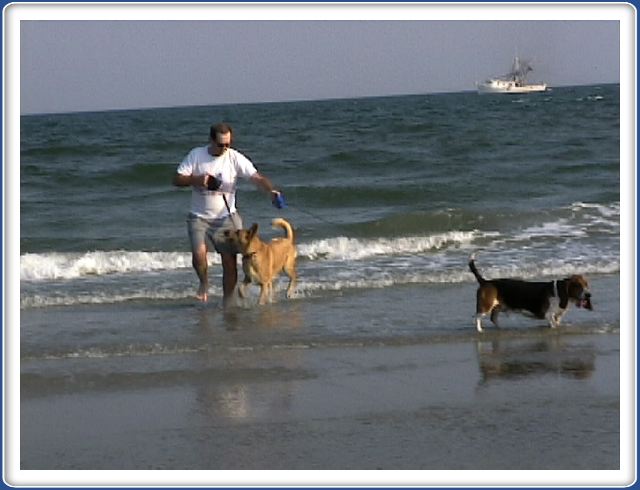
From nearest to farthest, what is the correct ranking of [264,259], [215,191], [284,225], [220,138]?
[220,138] → [215,191] → [264,259] → [284,225]

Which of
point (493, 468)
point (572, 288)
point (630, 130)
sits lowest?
point (493, 468)

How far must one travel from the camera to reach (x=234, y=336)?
27.2ft

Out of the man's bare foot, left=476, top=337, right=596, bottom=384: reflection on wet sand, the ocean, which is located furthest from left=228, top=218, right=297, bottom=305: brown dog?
left=476, top=337, right=596, bottom=384: reflection on wet sand

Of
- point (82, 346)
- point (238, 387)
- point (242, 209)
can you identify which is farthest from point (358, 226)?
point (238, 387)

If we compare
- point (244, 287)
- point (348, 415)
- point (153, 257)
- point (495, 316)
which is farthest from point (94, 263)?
point (348, 415)

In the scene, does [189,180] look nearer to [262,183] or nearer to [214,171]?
[214,171]

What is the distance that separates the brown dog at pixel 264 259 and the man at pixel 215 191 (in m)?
0.10

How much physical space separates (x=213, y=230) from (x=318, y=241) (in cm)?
408

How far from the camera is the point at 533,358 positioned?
758 centimetres

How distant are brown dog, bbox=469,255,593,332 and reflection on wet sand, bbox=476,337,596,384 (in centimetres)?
34

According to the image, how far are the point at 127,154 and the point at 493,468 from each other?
1929 cm

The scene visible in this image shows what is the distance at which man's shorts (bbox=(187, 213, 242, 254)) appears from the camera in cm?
923

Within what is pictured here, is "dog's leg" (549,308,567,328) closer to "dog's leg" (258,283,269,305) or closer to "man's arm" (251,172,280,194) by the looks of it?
"man's arm" (251,172,280,194)

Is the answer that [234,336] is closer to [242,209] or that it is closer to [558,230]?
[558,230]
